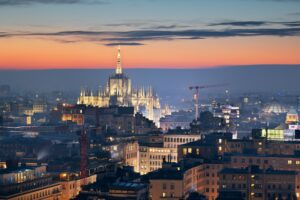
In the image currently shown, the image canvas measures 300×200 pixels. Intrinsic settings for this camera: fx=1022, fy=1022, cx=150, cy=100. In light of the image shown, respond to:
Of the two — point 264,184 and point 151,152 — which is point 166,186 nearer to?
point 264,184

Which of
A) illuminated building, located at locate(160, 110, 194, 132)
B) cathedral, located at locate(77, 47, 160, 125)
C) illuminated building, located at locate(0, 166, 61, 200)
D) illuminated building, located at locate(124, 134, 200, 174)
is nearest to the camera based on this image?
illuminated building, located at locate(0, 166, 61, 200)

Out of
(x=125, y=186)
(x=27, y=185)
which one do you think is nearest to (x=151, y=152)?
(x=125, y=186)

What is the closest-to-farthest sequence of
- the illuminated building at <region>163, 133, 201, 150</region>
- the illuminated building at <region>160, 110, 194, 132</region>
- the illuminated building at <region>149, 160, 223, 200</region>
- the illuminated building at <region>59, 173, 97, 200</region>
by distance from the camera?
the illuminated building at <region>149, 160, 223, 200</region> → the illuminated building at <region>59, 173, 97, 200</region> → the illuminated building at <region>163, 133, 201, 150</region> → the illuminated building at <region>160, 110, 194, 132</region>

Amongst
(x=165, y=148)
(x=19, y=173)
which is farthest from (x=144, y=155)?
(x=19, y=173)

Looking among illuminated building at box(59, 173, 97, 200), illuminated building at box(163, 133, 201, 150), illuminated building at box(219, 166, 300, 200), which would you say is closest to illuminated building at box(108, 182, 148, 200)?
illuminated building at box(59, 173, 97, 200)

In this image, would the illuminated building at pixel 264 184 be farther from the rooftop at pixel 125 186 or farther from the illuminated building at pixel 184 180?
the rooftop at pixel 125 186

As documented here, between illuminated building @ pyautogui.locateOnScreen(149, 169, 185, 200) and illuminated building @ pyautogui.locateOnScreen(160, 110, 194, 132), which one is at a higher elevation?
illuminated building @ pyautogui.locateOnScreen(160, 110, 194, 132)

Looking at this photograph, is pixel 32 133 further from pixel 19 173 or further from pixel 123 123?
pixel 19 173

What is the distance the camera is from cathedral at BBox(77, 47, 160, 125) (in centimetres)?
18188

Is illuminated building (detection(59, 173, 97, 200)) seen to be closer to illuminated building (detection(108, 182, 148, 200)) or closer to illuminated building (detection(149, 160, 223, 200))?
illuminated building (detection(108, 182, 148, 200))

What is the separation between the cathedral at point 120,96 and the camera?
18188cm

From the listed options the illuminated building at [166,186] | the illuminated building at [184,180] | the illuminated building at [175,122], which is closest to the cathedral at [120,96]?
the illuminated building at [175,122]

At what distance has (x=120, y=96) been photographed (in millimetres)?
183875

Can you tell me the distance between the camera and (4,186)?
62812 mm
